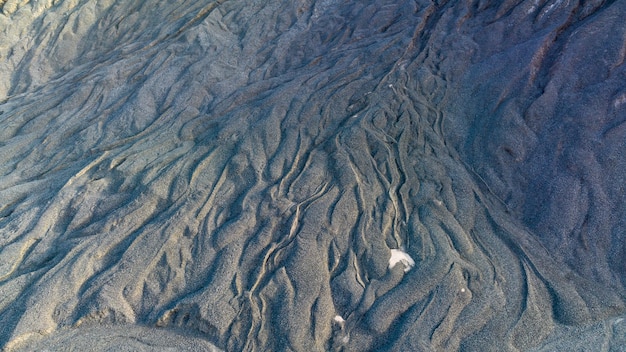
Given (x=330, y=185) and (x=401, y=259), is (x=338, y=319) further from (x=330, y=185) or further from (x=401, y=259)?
(x=330, y=185)

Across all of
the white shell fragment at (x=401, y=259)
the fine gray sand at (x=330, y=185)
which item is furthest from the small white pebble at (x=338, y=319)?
the white shell fragment at (x=401, y=259)

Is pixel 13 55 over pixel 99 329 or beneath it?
over

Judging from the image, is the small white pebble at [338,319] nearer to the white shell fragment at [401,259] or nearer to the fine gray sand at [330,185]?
the fine gray sand at [330,185]

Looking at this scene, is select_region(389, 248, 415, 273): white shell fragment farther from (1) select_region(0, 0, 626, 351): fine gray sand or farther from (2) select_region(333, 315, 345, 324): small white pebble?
(2) select_region(333, 315, 345, 324): small white pebble

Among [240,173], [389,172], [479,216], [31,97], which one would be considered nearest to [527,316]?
[479,216]

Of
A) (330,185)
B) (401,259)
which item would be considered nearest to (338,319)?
(401,259)

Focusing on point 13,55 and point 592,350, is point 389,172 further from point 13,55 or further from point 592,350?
point 13,55

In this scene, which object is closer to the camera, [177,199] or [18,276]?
[18,276]
